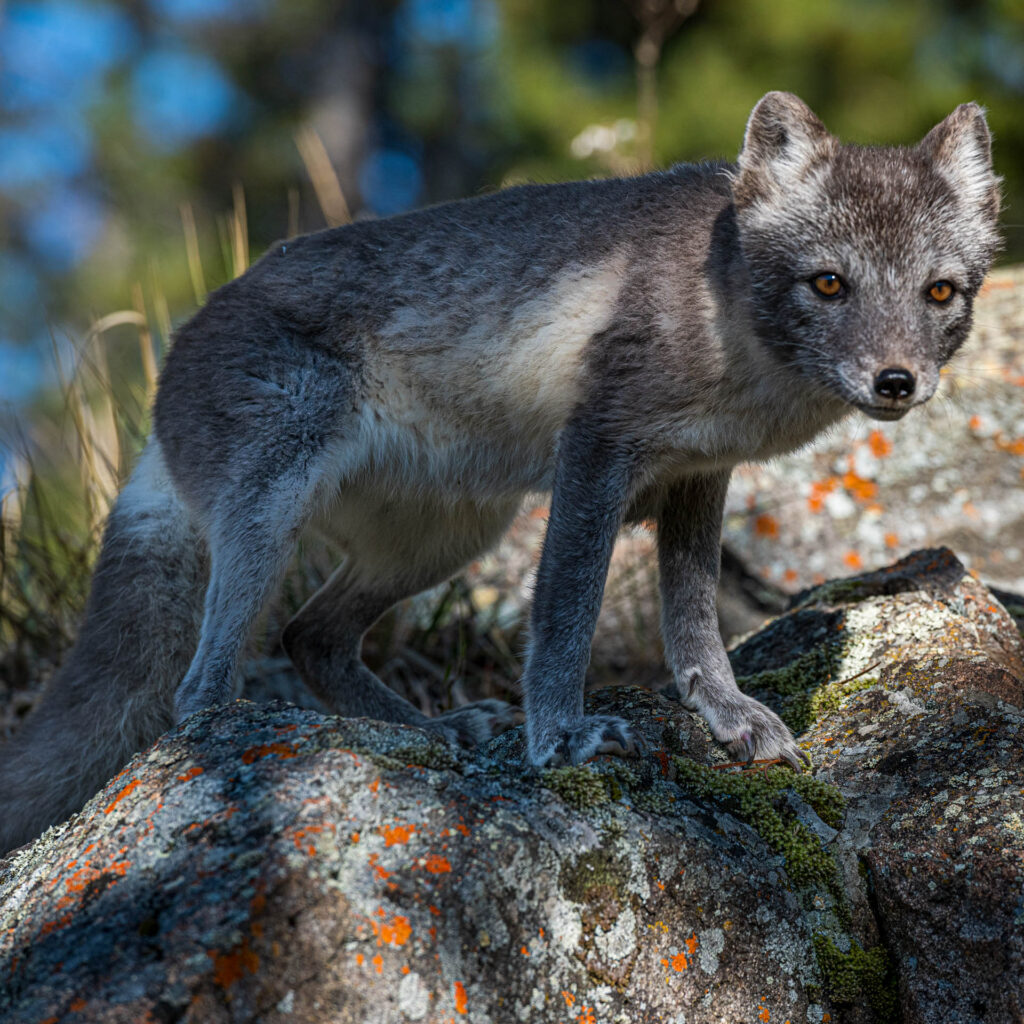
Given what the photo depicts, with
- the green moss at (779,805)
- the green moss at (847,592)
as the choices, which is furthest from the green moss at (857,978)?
the green moss at (847,592)

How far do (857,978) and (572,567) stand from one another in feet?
4.55

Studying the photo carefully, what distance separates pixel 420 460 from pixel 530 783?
168cm

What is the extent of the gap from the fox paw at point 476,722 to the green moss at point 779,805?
1219 millimetres

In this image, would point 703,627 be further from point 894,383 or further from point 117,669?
point 117,669

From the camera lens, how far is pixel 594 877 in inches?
89.9

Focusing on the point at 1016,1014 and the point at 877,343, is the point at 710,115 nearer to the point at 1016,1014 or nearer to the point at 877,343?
the point at 877,343

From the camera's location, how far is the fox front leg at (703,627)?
10.4 ft

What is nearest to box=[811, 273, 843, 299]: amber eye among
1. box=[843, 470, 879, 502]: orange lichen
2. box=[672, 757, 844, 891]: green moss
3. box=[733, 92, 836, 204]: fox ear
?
box=[733, 92, 836, 204]: fox ear

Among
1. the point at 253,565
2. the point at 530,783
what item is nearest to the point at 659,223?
the point at 253,565

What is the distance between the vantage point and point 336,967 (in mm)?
1921

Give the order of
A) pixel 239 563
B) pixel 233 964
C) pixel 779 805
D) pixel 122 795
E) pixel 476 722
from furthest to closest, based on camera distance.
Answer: pixel 476 722 < pixel 239 563 < pixel 779 805 < pixel 122 795 < pixel 233 964

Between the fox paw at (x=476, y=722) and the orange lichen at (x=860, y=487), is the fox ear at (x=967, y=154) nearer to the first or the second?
the fox paw at (x=476, y=722)

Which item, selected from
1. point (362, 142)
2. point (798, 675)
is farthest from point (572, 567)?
point (362, 142)

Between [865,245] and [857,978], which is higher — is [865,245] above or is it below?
above
